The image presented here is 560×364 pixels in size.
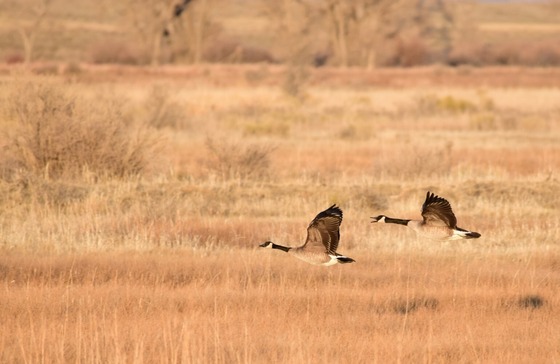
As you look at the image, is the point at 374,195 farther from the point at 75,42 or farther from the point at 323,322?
the point at 75,42

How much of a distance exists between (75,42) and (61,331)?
292 feet

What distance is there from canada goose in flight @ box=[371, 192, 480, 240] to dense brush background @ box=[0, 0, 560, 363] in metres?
0.88

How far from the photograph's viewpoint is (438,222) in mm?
9062

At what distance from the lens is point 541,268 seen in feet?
41.5

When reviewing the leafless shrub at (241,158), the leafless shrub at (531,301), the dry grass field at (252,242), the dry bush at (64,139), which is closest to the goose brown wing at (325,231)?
the dry grass field at (252,242)

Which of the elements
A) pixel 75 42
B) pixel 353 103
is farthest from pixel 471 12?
pixel 353 103

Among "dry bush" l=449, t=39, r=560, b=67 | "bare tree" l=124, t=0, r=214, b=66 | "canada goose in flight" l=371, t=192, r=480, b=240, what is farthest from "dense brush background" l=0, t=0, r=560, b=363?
"dry bush" l=449, t=39, r=560, b=67

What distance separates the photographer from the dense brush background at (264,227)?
906 centimetres

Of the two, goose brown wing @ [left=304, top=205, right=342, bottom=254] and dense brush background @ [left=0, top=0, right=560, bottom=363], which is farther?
dense brush background @ [left=0, top=0, right=560, bottom=363]

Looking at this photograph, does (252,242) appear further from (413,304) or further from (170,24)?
(170,24)

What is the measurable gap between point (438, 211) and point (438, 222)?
213 millimetres

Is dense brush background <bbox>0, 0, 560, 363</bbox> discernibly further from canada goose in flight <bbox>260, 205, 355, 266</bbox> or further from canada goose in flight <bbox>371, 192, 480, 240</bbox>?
canada goose in flight <bbox>371, 192, 480, 240</bbox>

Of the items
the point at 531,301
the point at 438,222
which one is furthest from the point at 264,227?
the point at 438,222

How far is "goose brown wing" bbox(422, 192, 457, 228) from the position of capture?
877 cm
